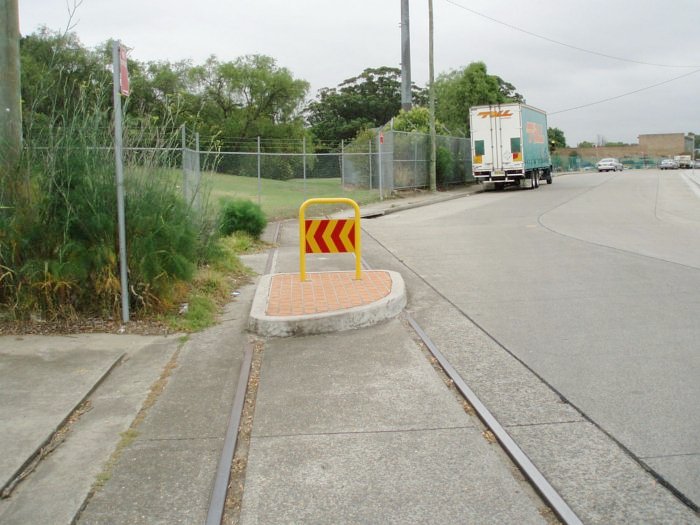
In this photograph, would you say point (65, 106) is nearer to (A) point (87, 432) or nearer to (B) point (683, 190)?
(A) point (87, 432)

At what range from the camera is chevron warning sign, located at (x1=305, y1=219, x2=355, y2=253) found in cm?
902

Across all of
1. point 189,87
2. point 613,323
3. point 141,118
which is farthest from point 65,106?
point 189,87

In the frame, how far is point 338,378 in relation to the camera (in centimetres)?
582

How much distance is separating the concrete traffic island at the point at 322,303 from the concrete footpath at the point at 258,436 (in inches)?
8.2

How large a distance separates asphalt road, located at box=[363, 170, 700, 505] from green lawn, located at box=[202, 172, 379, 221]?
14.9 ft

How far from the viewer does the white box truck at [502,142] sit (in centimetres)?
3241

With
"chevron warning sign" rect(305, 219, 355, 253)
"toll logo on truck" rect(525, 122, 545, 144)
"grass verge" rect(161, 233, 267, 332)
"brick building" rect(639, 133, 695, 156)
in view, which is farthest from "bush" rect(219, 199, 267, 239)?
"brick building" rect(639, 133, 695, 156)

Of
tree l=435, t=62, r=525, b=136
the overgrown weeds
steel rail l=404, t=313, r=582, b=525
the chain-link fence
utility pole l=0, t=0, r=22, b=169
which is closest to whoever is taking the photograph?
steel rail l=404, t=313, r=582, b=525

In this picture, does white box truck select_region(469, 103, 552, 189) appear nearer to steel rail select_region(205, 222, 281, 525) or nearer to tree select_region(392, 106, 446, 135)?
tree select_region(392, 106, 446, 135)

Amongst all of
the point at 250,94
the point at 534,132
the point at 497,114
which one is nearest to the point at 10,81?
the point at 497,114

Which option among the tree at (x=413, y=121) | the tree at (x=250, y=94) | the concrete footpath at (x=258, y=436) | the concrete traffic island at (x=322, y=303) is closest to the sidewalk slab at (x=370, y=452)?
the concrete footpath at (x=258, y=436)

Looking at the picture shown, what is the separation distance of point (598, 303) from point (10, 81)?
726cm

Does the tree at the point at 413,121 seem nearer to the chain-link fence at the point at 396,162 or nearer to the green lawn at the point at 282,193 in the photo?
the chain-link fence at the point at 396,162

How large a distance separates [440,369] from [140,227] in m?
3.67
